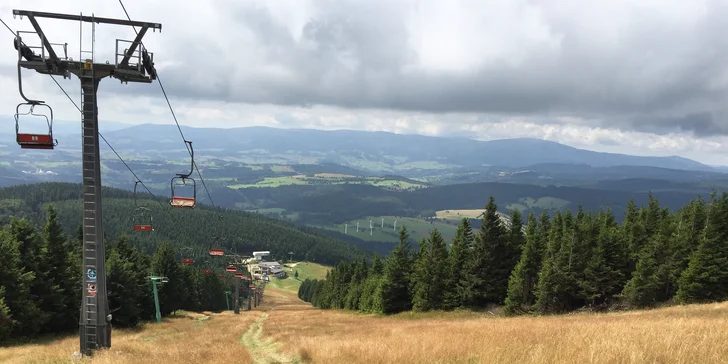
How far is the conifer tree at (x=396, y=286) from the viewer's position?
54.2 metres

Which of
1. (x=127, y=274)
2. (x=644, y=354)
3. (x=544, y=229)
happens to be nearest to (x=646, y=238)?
(x=544, y=229)

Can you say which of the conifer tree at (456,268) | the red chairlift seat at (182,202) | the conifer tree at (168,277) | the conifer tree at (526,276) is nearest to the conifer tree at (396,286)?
the conifer tree at (456,268)

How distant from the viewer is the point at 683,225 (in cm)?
4319

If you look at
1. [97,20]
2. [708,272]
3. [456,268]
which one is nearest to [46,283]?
[97,20]

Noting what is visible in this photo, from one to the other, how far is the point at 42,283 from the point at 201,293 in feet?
185

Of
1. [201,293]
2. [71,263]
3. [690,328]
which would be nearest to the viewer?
[690,328]

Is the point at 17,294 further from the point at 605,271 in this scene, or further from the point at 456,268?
the point at 605,271

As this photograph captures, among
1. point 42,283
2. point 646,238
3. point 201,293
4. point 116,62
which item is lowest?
point 201,293

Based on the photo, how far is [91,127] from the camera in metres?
15.6

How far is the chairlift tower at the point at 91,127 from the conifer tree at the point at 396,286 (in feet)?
132

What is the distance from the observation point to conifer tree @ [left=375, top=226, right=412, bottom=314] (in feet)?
178

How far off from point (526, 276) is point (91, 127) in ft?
135

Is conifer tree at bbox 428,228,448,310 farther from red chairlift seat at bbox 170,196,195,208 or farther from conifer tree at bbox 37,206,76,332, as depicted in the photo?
conifer tree at bbox 37,206,76,332

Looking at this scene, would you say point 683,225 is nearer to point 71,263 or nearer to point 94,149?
point 94,149
